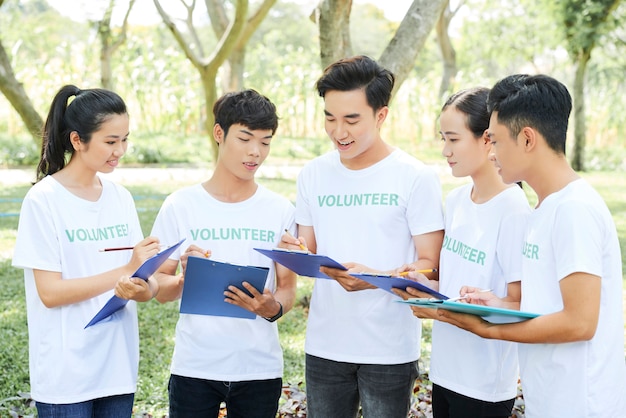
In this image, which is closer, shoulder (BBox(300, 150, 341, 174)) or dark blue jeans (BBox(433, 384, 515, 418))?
dark blue jeans (BBox(433, 384, 515, 418))

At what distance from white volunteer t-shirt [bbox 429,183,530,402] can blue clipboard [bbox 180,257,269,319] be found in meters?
0.67

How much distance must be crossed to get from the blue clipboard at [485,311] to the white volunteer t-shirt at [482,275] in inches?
13.0

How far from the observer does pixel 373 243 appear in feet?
9.46

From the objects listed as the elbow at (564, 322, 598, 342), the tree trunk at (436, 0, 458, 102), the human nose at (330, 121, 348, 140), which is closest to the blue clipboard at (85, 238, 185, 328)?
the human nose at (330, 121, 348, 140)

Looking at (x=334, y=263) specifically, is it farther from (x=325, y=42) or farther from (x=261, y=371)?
(x=325, y=42)

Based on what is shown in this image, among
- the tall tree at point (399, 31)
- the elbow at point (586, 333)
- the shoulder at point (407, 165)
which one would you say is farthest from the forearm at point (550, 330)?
the tall tree at point (399, 31)

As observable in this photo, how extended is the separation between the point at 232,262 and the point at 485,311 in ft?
3.39

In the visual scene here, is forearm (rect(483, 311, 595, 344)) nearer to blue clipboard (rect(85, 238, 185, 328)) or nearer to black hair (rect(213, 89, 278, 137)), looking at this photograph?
blue clipboard (rect(85, 238, 185, 328))

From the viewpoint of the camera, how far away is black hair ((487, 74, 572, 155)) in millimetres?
2311

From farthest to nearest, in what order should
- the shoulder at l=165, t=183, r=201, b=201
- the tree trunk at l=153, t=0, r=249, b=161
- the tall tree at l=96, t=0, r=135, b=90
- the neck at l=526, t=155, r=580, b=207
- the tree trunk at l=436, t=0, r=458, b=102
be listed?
1. the tree trunk at l=436, t=0, r=458, b=102
2. the tall tree at l=96, t=0, r=135, b=90
3. the tree trunk at l=153, t=0, r=249, b=161
4. the shoulder at l=165, t=183, r=201, b=201
5. the neck at l=526, t=155, r=580, b=207

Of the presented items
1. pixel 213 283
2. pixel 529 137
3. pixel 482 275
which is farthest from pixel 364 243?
pixel 529 137

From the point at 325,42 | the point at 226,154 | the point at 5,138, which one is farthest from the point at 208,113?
the point at 5,138

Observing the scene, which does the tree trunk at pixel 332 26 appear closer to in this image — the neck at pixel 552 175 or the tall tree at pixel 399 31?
the tall tree at pixel 399 31

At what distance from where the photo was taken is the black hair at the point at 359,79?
2.94 m
